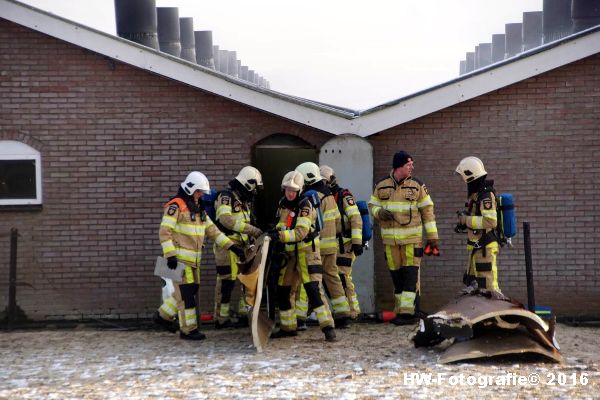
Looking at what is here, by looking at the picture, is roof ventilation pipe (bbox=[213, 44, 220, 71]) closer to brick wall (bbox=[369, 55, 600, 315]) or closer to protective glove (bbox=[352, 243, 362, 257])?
brick wall (bbox=[369, 55, 600, 315])

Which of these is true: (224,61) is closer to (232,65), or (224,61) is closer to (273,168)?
(232,65)

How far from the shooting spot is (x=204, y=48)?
26797mm

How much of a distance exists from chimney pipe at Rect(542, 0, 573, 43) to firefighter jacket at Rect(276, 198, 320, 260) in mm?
10800

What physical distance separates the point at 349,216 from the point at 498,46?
20756 millimetres

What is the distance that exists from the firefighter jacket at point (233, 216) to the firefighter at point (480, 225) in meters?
2.62

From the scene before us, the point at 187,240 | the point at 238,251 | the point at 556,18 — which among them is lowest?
the point at 238,251

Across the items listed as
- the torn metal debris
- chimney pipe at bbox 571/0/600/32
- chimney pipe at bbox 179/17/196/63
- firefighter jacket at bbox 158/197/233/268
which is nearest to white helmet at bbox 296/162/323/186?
firefighter jacket at bbox 158/197/233/268

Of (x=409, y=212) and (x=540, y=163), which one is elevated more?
(x=540, y=163)

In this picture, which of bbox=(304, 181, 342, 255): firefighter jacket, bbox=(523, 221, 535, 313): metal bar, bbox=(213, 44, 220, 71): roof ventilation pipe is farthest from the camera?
bbox=(213, 44, 220, 71): roof ventilation pipe

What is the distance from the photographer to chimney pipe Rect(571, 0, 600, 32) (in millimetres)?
15984

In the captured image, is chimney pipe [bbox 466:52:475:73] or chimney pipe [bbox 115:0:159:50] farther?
chimney pipe [bbox 466:52:475:73]

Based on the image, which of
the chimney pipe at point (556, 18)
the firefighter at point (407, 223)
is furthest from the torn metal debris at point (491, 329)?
the chimney pipe at point (556, 18)

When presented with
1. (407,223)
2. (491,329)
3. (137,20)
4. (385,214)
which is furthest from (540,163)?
(137,20)

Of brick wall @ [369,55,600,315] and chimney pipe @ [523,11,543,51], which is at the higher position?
chimney pipe @ [523,11,543,51]
